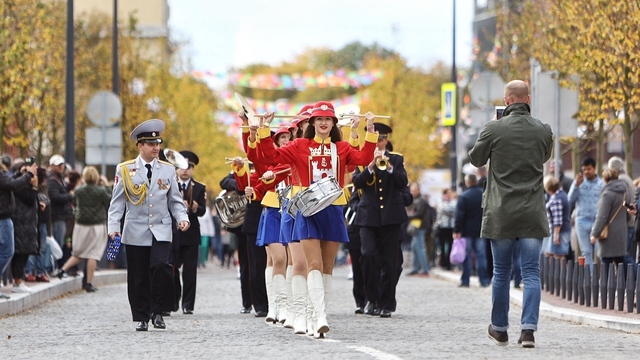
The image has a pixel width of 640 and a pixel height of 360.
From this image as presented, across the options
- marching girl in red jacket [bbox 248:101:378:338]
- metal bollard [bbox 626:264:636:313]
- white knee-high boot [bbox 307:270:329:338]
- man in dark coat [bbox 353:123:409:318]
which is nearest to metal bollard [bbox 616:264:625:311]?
metal bollard [bbox 626:264:636:313]

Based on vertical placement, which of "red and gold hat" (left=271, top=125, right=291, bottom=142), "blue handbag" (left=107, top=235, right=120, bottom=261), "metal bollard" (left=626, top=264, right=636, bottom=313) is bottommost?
"metal bollard" (left=626, top=264, right=636, bottom=313)

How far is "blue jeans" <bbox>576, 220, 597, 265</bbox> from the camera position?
22453 mm

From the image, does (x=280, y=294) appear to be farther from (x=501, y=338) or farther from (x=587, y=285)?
(x=587, y=285)

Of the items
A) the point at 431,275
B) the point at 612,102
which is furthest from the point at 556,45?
the point at 431,275

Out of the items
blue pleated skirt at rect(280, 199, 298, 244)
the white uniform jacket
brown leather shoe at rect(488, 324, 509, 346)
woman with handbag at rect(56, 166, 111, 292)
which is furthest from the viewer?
woman with handbag at rect(56, 166, 111, 292)

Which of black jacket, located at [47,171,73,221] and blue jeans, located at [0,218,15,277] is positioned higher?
black jacket, located at [47,171,73,221]

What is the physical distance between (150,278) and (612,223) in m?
6.56

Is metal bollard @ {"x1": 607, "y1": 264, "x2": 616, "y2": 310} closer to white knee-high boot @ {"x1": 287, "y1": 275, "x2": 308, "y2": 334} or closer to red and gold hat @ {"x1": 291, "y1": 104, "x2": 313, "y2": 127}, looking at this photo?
red and gold hat @ {"x1": 291, "y1": 104, "x2": 313, "y2": 127}

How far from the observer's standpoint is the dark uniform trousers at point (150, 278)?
1527cm

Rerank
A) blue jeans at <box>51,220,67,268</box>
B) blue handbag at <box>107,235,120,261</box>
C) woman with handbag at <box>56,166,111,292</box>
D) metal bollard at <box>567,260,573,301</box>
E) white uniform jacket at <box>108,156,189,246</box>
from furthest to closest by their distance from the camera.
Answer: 1. blue jeans at <box>51,220,67,268</box>
2. woman with handbag at <box>56,166,111,292</box>
3. metal bollard at <box>567,260,573,301</box>
4. white uniform jacket at <box>108,156,189,246</box>
5. blue handbag at <box>107,235,120,261</box>

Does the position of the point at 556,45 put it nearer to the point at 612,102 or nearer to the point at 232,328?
the point at 612,102

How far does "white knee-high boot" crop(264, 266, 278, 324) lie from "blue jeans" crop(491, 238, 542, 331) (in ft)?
13.2

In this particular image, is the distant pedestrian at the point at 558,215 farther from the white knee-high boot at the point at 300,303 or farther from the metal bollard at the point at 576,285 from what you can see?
the white knee-high boot at the point at 300,303

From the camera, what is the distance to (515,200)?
12508 millimetres
